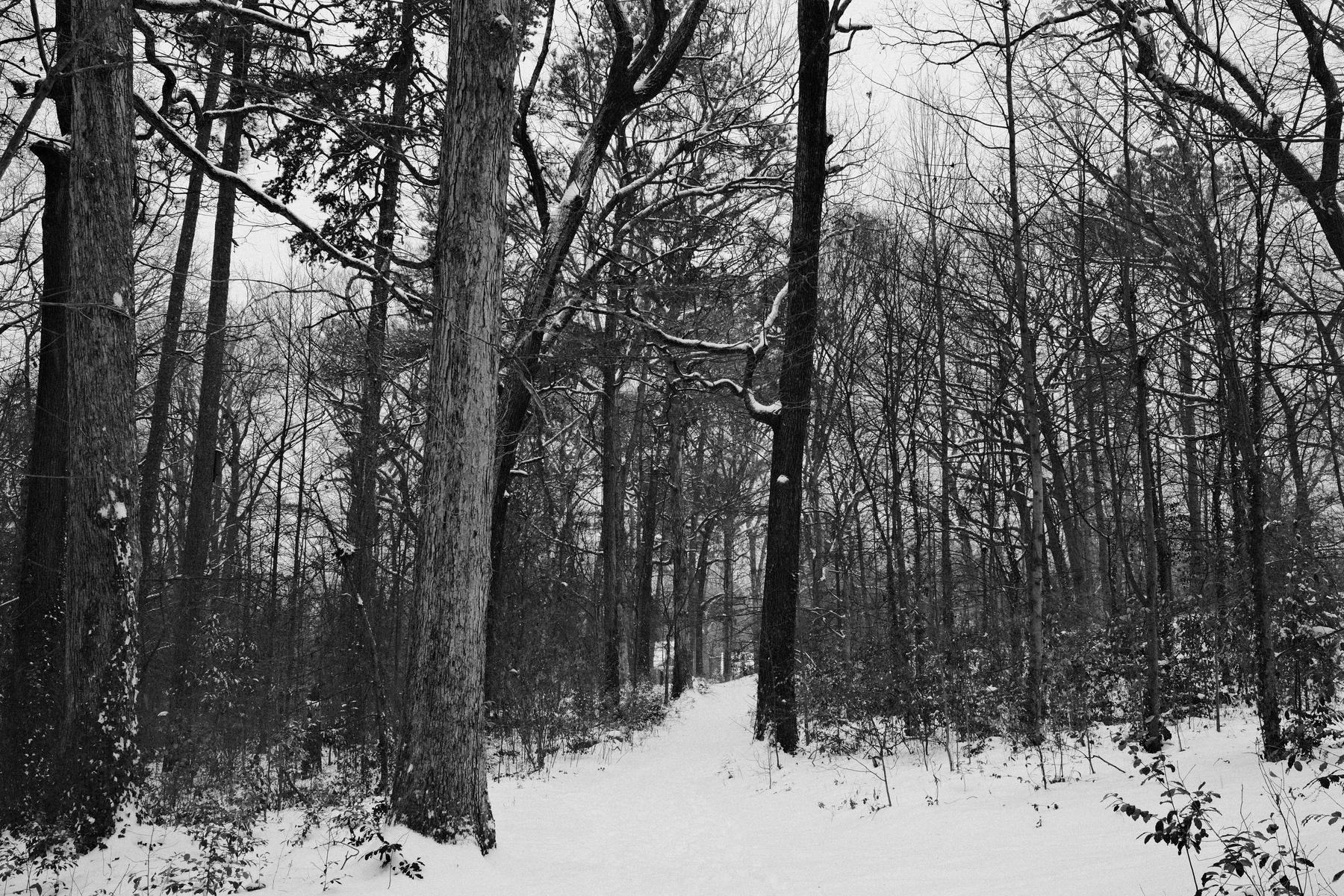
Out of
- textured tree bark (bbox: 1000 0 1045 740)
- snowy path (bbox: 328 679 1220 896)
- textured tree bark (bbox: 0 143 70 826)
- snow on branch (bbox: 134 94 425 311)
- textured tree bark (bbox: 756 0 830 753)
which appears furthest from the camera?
textured tree bark (bbox: 756 0 830 753)

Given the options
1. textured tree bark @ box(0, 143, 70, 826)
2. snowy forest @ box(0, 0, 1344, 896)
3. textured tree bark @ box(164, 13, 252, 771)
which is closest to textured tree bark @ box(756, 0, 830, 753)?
snowy forest @ box(0, 0, 1344, 896)

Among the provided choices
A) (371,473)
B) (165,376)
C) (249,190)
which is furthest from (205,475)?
(249,190)

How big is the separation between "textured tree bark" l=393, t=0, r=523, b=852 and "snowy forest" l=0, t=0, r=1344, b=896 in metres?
0.03

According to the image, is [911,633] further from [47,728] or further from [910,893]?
[47,728]

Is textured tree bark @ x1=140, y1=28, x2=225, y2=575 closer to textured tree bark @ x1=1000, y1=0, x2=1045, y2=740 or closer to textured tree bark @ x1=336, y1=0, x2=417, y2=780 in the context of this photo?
textured tree bark @ x1=336, y1=0, x2=417, y2=780

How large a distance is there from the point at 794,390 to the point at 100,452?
7261 mm

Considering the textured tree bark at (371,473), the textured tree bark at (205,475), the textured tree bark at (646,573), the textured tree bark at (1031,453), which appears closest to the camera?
the textured tree bark at (371,473)

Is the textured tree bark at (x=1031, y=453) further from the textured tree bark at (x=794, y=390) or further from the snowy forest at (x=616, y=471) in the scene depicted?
the textured tree bark at (x=794, y=390)

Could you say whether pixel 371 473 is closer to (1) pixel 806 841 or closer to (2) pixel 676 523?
(1) pixel 806 841

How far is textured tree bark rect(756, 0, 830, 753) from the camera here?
9961 millimetres

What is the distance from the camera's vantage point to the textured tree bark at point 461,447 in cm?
510

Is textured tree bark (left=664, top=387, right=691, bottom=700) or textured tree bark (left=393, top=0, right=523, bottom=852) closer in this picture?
textured tree bark (left=393, top=0, right=523, bottom=852)

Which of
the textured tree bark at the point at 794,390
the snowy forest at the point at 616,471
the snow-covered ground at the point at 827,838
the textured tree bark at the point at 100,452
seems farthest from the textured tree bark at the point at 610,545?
the textured tree bark at the point at 100,452

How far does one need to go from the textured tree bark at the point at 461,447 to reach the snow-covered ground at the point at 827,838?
42 cm
